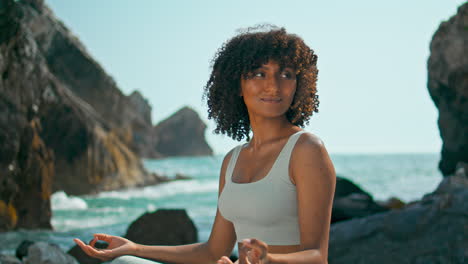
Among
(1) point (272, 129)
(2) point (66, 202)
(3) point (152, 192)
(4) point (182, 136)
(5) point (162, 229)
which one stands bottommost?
(3) point (152, 192)

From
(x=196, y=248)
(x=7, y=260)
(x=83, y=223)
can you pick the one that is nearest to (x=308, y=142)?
(x=196, y=248)

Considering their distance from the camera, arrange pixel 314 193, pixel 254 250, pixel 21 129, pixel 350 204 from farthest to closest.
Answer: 1. pixel 350 204
2. pixel 21 129
3. pixel 314 193
4. pixel 254 250

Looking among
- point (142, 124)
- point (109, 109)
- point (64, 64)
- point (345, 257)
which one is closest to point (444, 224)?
point (345, 257)

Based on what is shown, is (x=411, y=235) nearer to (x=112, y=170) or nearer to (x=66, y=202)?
(x=66, y=202)

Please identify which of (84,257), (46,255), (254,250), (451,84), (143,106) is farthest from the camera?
(143,106)

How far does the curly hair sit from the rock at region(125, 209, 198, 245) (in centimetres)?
434

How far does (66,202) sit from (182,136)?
3785 inches

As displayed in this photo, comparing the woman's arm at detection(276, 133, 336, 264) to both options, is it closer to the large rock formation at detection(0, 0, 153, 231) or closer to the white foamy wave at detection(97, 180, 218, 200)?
the large rock formation at detection(0, 0, 153, 231)

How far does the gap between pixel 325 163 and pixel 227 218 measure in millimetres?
592

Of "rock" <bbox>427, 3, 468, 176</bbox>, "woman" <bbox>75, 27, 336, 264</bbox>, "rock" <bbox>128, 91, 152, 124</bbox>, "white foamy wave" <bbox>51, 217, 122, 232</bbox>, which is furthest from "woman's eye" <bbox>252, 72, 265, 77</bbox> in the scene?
"rock" <bbox>128, 91, 152, 124</bbox>

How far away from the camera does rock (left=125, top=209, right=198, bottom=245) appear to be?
6.70 meters

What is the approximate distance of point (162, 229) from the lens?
672 centimetres

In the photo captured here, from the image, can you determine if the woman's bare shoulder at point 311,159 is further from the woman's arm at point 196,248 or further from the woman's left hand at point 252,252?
the woman's arm at point 196,248

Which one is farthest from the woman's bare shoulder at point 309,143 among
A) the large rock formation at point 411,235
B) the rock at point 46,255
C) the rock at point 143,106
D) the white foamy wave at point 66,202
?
the rock at point 143,106
